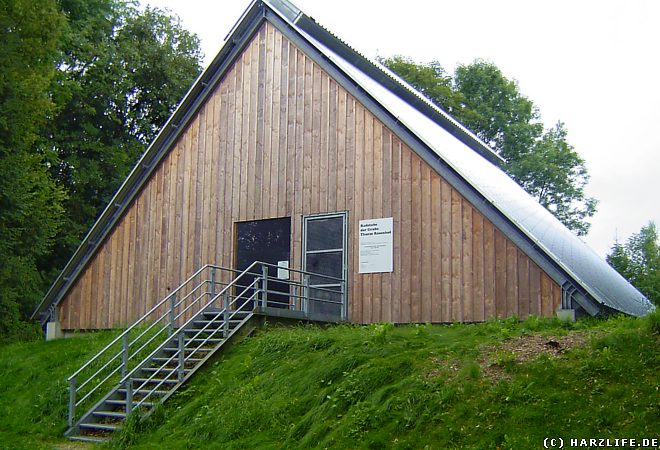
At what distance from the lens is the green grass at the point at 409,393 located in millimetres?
8148

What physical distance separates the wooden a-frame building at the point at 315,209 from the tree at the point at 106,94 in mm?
11658

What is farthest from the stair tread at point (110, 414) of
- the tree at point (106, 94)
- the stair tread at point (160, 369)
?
the tree at point (106, 94)

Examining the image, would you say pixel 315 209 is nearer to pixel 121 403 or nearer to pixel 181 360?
pixel 181 360

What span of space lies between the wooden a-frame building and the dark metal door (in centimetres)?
4

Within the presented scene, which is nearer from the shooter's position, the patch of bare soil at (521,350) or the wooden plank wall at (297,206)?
the patch of bare soil at (521,350)

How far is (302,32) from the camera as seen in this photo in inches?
683

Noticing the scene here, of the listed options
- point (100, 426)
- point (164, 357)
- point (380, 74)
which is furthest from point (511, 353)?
point (380, 74)

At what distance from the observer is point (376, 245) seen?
50.8 feet

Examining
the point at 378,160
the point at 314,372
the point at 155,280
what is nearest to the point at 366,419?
the point at 314,372

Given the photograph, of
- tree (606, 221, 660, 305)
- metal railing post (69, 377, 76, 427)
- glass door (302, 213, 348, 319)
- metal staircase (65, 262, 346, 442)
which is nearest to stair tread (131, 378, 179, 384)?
metal staircase (65, 262, 346, 442)

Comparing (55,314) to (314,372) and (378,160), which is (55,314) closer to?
(378,160)

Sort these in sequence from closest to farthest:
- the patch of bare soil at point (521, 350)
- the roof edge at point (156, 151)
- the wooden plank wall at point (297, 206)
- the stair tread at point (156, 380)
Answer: the patch of bare soil at point (521, 350), the stair tread at point (156, 380), the wooden plank wall at point (297, 206), the roof edge at point (156, 151)

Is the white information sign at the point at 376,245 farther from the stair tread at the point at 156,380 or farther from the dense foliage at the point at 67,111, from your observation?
the dense foliage at the point at 67,111

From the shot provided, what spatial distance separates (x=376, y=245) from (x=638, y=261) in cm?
2064
